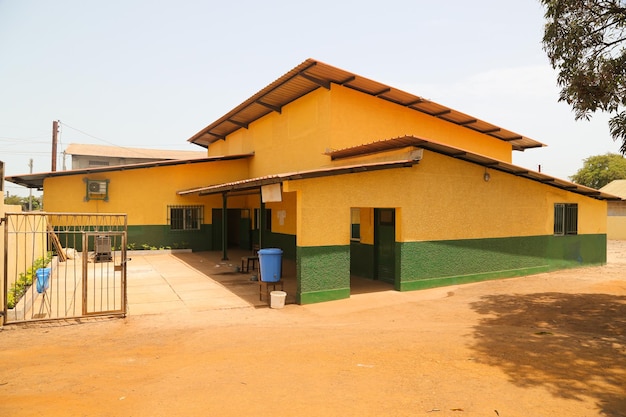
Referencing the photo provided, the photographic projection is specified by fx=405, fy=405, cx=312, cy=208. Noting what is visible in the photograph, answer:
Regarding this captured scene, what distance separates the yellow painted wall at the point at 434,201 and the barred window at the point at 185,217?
36.2 feet

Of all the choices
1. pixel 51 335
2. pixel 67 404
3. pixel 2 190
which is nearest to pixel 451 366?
pixel 67 404

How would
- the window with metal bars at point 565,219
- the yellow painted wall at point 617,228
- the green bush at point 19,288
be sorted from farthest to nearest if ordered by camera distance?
1. the yellow painted wall at point 617,228
2. the window with metal bars at point 565,219
3. the green bush at point 19,288

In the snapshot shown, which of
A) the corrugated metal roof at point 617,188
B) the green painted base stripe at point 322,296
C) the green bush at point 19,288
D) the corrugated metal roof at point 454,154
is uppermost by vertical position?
the corrugated metal roof at point 617,188

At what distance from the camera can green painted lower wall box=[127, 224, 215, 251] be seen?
786 inches

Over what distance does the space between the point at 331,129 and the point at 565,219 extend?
997 centimetres

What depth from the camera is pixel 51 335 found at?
24.7 feet

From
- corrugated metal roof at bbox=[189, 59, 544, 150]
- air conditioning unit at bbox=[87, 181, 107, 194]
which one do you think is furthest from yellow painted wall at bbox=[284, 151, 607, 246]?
air conditioning unit at bbox=[87, 181, 107, 194]

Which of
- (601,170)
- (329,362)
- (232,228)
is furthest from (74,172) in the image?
(601,170)

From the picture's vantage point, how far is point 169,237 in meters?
20.7

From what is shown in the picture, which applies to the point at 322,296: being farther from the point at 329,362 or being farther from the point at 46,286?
the point at 46,286

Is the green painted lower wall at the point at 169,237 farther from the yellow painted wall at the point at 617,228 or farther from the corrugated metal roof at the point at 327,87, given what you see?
the yellow painted wall at the point at 617,228

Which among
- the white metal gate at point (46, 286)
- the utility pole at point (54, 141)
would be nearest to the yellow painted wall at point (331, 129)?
the white metal gate at point (46, 286)

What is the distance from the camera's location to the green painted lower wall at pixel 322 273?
31.9 ft

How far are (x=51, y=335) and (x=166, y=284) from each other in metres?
4.91
